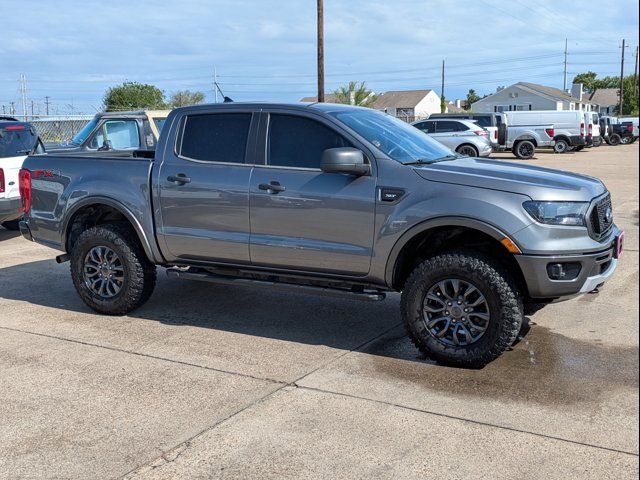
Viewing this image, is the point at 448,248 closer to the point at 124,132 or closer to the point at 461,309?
the point at 461,309

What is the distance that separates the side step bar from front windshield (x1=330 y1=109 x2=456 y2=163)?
1057mm

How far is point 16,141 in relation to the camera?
11367mm

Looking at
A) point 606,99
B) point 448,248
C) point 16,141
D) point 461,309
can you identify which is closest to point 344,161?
point 448,248

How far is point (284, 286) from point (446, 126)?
21.7 m

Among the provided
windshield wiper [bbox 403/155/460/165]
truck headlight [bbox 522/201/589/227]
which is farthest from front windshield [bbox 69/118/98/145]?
truck headlight [bbox 522/201/589/227]

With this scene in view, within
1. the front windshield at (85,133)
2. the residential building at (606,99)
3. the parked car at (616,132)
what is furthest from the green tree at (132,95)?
the residential building at (606,99)

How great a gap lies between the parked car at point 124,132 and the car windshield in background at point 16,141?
1252mm

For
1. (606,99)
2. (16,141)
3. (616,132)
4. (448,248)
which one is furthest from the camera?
(606,99)

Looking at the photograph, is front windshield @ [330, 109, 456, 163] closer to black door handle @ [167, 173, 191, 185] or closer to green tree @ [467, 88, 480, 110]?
black door handle @ [167, 173, 191, 185]

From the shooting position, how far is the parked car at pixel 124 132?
12906 millimetres

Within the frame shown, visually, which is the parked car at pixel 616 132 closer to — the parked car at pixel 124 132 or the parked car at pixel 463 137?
the parked car at pixel 463 137

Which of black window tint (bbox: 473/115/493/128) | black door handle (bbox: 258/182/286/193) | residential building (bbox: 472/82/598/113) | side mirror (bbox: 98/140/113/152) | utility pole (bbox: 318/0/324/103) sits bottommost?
black door handle (bbox: 258/182/286/193)

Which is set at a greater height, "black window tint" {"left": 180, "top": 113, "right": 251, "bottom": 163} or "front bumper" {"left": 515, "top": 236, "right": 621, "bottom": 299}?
"black window tint" {"left": 180, "top": 113, "right": 251, "bottom": 163}

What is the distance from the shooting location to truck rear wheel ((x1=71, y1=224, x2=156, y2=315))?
6.39 metres
